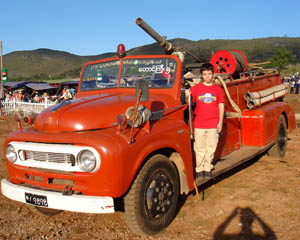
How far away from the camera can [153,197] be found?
3465 millimetres

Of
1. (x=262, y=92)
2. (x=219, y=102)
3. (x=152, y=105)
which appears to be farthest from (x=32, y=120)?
(x=262, y=92)

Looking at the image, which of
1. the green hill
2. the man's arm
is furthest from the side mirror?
the green hill

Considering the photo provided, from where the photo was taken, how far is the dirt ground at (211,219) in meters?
3.61

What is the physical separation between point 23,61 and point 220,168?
144949 mm

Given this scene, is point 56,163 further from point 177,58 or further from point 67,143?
point 177,58

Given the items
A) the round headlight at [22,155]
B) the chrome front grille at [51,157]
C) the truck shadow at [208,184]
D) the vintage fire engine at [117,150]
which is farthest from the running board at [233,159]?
the round headlight at [22,155]

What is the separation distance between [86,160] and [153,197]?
0.86m

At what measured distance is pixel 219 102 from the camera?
429 centimetres

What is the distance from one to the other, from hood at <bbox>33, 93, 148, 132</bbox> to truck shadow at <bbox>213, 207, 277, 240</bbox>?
1.69 m

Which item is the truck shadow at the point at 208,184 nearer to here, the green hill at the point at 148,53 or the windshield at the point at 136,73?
the windshield at the point at 136,73

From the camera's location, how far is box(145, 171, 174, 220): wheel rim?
3441mm

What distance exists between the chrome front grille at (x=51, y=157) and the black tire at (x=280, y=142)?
15.1 ft

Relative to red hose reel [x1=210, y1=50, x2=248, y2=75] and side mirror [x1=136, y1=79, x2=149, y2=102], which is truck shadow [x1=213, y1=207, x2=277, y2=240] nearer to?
side mirror [x1=136, y1=79, x2=149, y2=102]

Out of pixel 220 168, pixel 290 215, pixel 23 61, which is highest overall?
pixel 23 61
